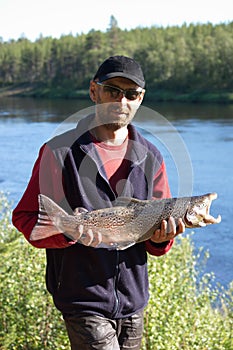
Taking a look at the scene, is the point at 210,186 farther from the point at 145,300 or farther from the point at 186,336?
the point at 145,300

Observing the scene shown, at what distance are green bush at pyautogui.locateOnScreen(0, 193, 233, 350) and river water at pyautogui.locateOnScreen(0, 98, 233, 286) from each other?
4.39 feet

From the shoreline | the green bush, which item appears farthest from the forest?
the green bush

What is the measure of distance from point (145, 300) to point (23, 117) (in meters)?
36.3

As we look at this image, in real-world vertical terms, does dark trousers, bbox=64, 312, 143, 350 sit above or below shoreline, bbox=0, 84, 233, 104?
above

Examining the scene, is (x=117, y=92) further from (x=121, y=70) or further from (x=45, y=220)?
(x=45, y=220)

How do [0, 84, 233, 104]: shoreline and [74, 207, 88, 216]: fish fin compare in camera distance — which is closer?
[74, 207, 88, 216]: fish fin

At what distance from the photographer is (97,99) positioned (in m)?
3.12

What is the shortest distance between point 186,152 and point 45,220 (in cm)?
99

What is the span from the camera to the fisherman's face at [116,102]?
3.03m

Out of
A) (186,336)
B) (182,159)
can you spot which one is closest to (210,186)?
(186,336)

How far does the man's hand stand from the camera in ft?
9.53

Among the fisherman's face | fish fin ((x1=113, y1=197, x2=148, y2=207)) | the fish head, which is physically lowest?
the fish head

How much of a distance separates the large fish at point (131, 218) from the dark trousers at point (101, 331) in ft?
1.36

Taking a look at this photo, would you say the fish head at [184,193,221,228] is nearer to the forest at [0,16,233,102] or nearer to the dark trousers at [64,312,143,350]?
the dark trousers at [64,312,143,350]
